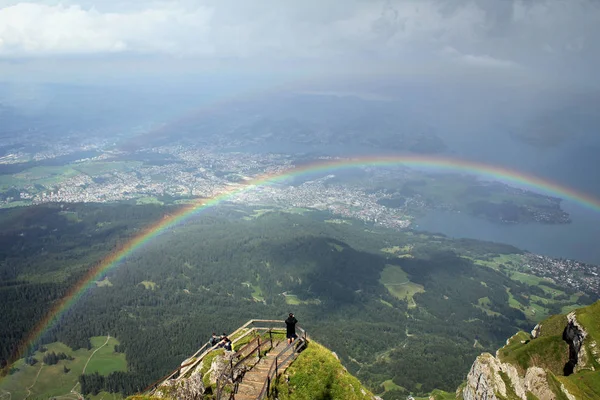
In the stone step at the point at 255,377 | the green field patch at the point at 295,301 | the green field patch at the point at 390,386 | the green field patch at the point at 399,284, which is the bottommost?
the green field patch at the point at 399,284

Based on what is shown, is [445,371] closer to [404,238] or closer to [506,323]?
[506,323]

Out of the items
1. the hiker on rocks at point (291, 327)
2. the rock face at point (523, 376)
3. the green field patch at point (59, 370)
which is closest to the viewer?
the hiker on rocks at point (291, 327)

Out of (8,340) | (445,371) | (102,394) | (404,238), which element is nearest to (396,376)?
(445,371)

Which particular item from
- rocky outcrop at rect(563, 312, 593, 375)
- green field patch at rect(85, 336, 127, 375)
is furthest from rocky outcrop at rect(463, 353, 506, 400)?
green field patch at rect(85, 336, 127, 375)

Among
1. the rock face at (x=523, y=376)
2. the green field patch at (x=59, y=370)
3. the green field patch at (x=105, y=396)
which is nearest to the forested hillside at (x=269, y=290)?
the green field patch at (x=105, y=396)

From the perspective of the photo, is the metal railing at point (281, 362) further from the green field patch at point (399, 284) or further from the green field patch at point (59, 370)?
the green field patch at point (399, 284)

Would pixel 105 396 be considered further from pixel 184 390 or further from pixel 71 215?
pixel 71 215

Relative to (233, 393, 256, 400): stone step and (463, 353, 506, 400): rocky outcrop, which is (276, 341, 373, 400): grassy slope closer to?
(233, 393, 256, 400): stone step

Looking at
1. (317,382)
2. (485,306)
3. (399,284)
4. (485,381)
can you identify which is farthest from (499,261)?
(317,382)
